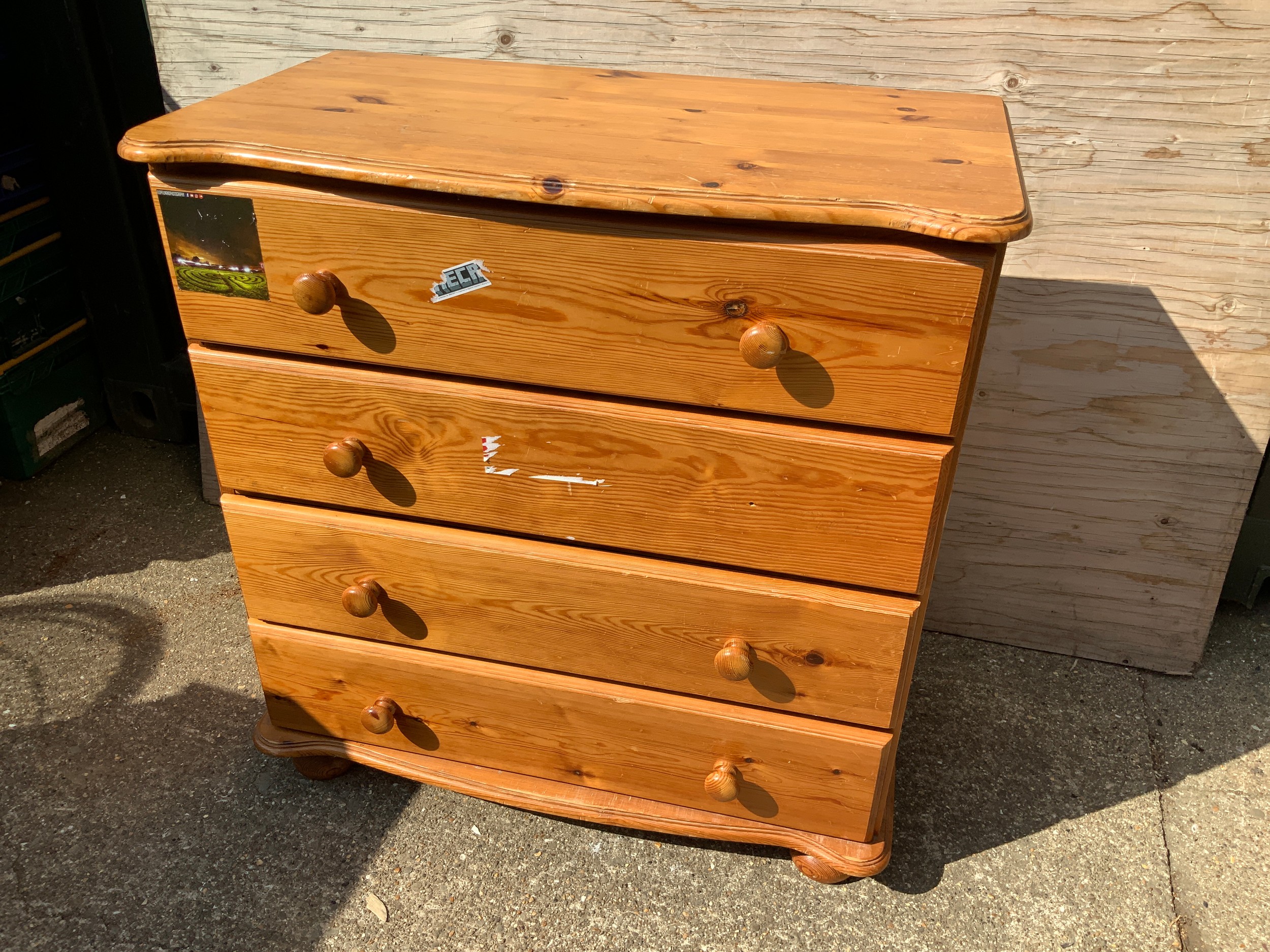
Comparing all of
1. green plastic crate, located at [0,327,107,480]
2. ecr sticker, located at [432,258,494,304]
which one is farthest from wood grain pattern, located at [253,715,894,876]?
green plastic crate, located at [0,327,107,480]

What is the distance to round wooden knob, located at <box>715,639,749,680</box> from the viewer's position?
4.61ft

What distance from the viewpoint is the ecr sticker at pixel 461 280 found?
125cm

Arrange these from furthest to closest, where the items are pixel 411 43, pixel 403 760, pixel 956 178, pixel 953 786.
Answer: pixel 411 43 → pixel 953 786 → pixel 403 760 → pixel 956 178

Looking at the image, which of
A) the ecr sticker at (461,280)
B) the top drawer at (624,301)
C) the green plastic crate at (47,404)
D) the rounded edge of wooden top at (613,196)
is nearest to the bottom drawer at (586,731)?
the top drawer at (624,301)

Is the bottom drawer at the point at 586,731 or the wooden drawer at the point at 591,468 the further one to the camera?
the bottom drawer at the point at 586,731

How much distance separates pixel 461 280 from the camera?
1.26 m

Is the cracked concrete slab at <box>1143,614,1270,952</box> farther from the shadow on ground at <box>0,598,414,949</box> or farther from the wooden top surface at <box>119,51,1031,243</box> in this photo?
the shadow on ground at <box>0,598,414,949</box>

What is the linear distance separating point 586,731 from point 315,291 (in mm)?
818

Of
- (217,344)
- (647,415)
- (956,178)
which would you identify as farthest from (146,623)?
(956,178)

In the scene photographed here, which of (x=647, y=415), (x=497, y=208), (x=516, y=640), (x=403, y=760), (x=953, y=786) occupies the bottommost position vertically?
(x=953, y=786)

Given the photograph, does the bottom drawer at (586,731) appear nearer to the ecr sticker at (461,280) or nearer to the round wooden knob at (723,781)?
the round wooden knob at (723,781)

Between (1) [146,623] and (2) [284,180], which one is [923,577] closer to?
(2) [284,180]

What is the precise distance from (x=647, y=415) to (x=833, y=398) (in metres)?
0.25

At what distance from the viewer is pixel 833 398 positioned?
1225 mm
